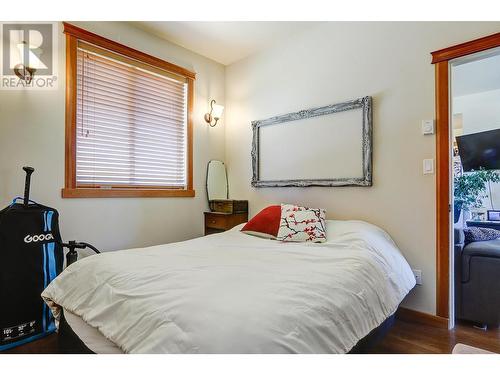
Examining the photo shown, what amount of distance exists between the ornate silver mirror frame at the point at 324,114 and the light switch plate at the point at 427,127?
14.8 inches

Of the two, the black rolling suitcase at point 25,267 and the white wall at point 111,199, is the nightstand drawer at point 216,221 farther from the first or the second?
the black rolling suitcase at point 25,267

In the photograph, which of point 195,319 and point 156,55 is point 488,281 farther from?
point 156,55

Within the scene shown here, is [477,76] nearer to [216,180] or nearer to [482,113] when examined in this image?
[482,113]

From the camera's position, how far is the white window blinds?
250 cm

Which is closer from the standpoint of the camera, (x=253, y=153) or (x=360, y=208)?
(x=360, y=208)

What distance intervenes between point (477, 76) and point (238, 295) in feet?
13.4

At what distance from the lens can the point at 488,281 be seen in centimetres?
215

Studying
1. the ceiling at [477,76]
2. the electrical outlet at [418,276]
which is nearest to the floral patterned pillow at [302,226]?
the electrical outlet at [418,276]

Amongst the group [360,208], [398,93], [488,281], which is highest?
[398,93]

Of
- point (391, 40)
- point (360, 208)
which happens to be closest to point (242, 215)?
point (360, 208)

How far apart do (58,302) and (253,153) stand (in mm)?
2238

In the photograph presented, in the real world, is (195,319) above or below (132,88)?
below

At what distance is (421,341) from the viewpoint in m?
1.93

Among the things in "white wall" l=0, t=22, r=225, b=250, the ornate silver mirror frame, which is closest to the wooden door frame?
the ornate silver mirror frame
